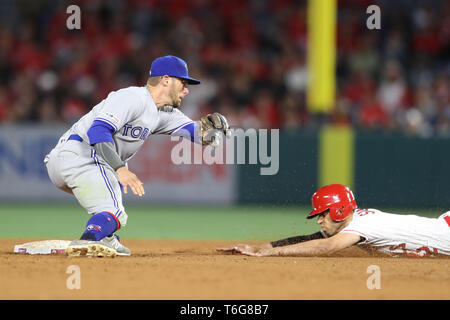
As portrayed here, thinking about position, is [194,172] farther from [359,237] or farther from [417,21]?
[359,237]

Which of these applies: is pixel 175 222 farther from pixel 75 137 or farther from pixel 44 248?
pixel 75 137

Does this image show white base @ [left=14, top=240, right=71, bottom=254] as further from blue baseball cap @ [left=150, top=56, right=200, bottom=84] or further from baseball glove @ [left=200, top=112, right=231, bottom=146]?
blue baseball cap @ [left=150, top=56, right=200, bottom=84]

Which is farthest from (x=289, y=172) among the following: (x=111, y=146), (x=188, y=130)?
(x=111, y=146)

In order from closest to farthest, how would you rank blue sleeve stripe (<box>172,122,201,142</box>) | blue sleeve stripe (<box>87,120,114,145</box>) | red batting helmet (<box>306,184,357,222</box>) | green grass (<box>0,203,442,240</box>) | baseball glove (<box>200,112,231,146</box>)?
1. blue sleeve stripe (<box>87,120,114,145</box>)
2. red batting helmet (<box>306,184,357,222</box>)
3. baseball glove (<box>200,112,231,146</box>)
4. blue sleeve stripe (<box>172,122,201,142</box>)
5. green grass (<box>0,203,442,240</box>)

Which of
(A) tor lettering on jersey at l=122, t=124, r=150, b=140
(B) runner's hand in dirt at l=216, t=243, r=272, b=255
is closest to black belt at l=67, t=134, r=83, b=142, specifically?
(A) tor lettering on jersey at l=122, t=124, r=150, b=140

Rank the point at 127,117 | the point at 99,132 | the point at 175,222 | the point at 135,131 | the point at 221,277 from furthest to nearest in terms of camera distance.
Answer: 1. the point at 175,222
2. the point at 135,131
3. the point at 127,117
4. the point at 99,132
5. the point at 221,277

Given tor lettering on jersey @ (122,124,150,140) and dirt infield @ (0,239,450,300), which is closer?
dirt infield @ (0,239,450,300)
